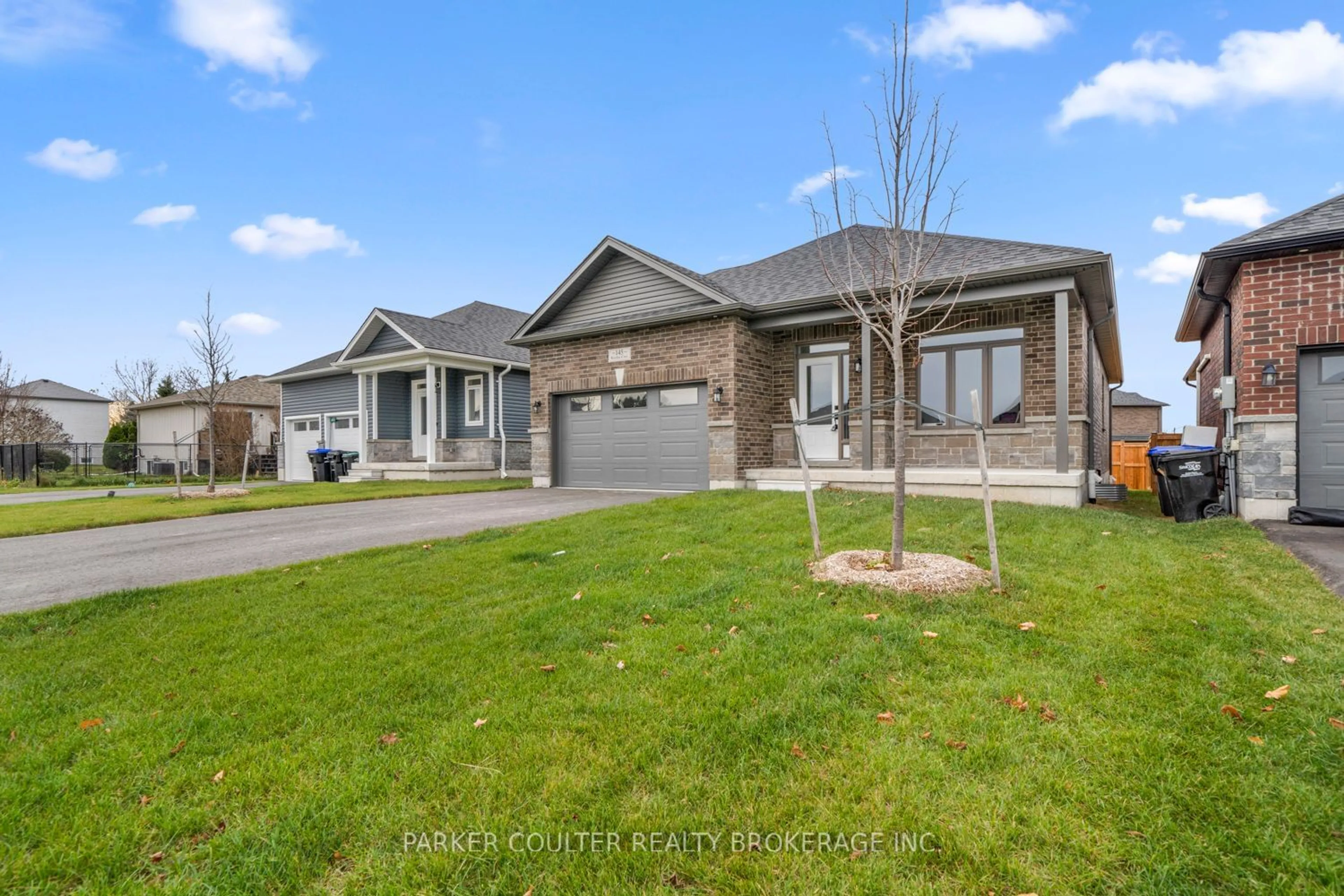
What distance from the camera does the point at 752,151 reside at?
49.8ft

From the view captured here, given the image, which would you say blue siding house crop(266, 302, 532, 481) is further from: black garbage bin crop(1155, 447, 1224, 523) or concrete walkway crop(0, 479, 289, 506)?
black garbage bin crop(1155, 447, 1224, 523)

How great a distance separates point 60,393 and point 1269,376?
54931 mm

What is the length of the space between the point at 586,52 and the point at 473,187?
23.5 feet

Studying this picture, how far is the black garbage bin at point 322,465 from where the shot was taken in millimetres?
20141

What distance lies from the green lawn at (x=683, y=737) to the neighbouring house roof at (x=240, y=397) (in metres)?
30.2

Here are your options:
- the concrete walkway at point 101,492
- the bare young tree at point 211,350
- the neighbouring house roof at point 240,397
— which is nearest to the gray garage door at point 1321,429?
the bare young tree at point 211,350

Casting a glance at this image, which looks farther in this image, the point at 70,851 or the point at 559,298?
the point at 559,298

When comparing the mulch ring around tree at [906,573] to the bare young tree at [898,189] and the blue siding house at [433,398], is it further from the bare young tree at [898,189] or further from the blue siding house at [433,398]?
the blue siding house at [433,398]

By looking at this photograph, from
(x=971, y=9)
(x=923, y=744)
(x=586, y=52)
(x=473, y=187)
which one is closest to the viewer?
(x=923, y=744)

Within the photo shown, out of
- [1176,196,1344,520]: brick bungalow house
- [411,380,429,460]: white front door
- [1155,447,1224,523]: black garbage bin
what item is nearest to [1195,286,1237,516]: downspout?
[1155,447,1224,523]: black garbage bin

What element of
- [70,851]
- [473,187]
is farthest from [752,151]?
[70,851]

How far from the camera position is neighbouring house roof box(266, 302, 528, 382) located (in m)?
18.3

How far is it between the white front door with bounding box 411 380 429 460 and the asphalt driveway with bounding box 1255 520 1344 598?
2033 centimetres

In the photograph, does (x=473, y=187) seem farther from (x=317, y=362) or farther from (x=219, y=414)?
(x=219, y=414)
